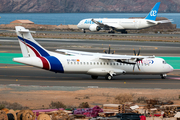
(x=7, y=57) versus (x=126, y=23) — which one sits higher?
(x=126, y=23)

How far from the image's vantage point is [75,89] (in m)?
32.4

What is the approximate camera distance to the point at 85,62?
1490 inches

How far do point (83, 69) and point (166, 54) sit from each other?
3056cm

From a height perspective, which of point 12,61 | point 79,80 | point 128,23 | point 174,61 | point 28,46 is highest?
point 128,23

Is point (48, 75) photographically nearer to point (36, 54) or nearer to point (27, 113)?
point (36, 54)

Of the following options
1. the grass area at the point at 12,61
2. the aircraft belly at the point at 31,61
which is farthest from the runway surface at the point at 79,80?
the grass area at the point at 12,61

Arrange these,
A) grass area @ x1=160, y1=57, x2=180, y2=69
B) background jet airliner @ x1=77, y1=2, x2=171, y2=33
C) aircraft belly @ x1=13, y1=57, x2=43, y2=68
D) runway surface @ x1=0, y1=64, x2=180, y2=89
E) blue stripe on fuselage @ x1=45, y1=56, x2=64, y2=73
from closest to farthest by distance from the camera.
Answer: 1. runway surface @ x1=0, y1=64, x2=180, y2=89
2. aircraft belly @ x1=13, y1=57, x2=43, y2=68
3. blue stripe on fuselage @ x1=45, y1=56, x2=64, y2=73
4. grass area @ x1=160, y1=57, x2=180, y2=69
5. background jet airliner @ x1=77, y1=2, x2=171, y2=33

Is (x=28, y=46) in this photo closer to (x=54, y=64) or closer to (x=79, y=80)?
(x=54, y=64)

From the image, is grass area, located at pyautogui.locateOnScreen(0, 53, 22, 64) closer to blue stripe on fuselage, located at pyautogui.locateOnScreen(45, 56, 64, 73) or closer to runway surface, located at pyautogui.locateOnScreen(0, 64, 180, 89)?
runway surface, located at pyautogui.locateOnScreen(0, 64, 180, 89)

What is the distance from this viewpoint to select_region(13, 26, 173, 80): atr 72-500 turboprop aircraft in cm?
3644

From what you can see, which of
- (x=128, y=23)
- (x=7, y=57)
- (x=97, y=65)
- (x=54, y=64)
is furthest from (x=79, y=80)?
(x=128, y=23)

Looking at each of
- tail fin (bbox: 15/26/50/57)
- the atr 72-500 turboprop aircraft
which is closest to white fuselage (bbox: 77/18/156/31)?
the atr 72-500 turboprop aircraft

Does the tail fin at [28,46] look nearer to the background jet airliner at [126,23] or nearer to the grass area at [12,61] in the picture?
the grass area at [12,61]

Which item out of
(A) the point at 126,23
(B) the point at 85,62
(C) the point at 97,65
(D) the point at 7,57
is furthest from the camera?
(A) the point at 126,23
